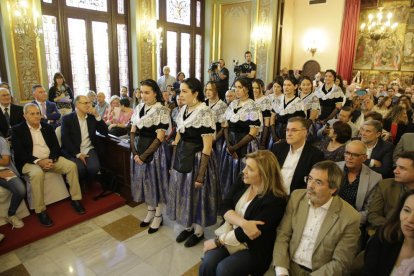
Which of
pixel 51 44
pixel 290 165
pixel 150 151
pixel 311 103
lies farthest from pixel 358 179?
pixel 51 44

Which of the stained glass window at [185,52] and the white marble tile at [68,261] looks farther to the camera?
the stained glass window at [185,52]

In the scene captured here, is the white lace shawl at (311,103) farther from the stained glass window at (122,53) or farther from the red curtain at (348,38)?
the red curtain at (348,38)

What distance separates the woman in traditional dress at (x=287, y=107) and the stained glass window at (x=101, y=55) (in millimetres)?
5483

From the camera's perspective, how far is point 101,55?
25.4ft

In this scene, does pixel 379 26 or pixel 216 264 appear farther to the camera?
pixel 379 26

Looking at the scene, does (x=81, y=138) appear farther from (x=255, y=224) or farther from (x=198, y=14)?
(x=198, y=14)

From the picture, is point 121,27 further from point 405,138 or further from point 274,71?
point 405,138

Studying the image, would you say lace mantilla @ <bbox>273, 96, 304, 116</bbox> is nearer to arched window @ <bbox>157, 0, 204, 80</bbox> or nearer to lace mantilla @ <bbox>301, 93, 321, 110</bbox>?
lace mantilla @ <bbox>301, 93, 321, 110</bbox>

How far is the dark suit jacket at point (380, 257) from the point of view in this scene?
1556 millimetres

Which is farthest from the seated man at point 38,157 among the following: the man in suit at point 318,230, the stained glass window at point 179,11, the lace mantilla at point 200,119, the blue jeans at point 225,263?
the stained glass window at point 179,11

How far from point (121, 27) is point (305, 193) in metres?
7.50


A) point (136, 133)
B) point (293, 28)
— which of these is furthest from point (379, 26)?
point (136, 133)

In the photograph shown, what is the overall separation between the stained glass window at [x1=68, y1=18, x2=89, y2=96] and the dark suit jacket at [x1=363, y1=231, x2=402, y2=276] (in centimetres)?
732

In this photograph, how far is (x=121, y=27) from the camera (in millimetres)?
7945
